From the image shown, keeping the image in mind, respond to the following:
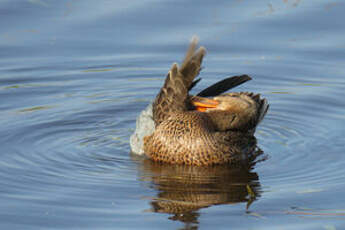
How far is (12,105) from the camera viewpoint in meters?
10.6

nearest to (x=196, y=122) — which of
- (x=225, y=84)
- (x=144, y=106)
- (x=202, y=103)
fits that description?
(x=202, y=103)

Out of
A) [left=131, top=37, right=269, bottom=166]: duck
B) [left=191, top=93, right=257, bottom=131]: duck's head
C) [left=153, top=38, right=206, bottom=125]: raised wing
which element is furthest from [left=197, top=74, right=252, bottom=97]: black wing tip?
[left=153, top=38, right=206, bottom=125]: raised wing

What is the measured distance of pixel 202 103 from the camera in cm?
925

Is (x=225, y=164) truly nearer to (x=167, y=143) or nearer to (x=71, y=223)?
(x=167, y=143)

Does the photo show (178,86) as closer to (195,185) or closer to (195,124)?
(195,124)

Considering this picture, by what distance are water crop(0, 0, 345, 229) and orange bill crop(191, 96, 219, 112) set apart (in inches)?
31.1

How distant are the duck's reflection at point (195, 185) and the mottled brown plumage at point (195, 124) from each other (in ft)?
0.43

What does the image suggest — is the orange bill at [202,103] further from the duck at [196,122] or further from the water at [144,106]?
the water at [144,106]

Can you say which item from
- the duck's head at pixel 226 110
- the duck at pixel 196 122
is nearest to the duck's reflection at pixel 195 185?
the duck at pixel 196 122

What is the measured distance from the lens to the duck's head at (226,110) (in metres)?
9.16

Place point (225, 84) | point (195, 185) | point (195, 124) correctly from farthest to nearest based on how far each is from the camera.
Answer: point (225, 84) < point (195, 124) < point (195, 185)

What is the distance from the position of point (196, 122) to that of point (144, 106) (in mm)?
2113

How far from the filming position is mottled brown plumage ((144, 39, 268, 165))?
885 centimetres

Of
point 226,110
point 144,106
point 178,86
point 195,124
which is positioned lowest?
point 195,124
